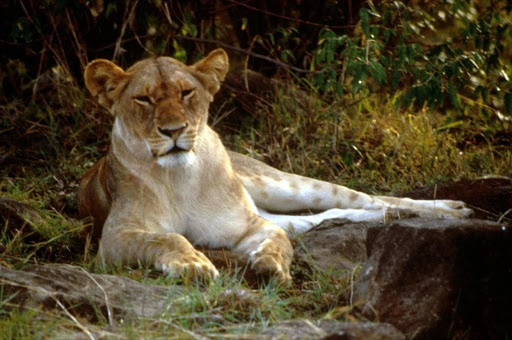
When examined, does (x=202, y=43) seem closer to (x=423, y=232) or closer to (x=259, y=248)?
(x=259, y=248)

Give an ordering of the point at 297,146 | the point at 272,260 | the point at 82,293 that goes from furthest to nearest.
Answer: the point at 297,146
the point at 272,260
the point at 82,293

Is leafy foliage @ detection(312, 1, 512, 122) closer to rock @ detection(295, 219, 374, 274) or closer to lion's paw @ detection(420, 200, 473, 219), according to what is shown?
lion's paw @ detection(420, 200, 473, 219)

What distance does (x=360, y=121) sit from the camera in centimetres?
626

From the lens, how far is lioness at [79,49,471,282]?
385 cm

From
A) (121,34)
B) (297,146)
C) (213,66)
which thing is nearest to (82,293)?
(213,66)

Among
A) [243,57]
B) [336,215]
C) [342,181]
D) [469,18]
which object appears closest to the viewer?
[336,215]

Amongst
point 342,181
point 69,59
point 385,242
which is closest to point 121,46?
point 69,59

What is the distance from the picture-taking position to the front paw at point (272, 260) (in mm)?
3469

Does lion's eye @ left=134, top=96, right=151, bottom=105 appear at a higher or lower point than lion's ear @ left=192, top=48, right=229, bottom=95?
lower

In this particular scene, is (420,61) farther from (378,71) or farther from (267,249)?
(267,249)

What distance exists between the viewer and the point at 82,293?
2.96 metres

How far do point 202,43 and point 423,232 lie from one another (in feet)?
13.8

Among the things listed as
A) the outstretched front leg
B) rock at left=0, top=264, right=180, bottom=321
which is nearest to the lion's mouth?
rock at left=0, top=264, right=180, bottom=321

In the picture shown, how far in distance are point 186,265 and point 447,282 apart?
1077 mm
